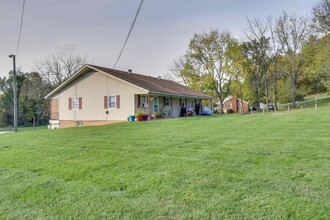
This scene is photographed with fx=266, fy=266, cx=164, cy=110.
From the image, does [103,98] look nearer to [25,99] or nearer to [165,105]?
[165,105]

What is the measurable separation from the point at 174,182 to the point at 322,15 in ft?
93.5

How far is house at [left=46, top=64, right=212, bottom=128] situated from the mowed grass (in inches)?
509

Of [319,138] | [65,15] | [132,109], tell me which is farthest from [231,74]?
[319,138]

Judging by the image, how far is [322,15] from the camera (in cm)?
2584

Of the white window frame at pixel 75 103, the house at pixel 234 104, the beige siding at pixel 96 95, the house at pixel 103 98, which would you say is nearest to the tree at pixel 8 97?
the house at pixel 103 98

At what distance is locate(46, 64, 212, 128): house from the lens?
1955 centimetres

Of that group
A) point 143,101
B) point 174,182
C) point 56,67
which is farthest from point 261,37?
point 174,182

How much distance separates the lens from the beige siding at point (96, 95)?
1961cm

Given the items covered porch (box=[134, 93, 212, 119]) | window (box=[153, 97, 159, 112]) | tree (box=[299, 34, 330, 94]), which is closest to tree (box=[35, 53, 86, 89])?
covered porch (box=[134, 93, 212, 119])

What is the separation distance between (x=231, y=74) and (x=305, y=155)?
103 feet

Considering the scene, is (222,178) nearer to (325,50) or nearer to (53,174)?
(53,174)

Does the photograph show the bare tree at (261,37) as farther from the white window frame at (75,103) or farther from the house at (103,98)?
the white window frame at (75,103)

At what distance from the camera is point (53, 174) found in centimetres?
479

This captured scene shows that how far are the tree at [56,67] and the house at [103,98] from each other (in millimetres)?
19399
